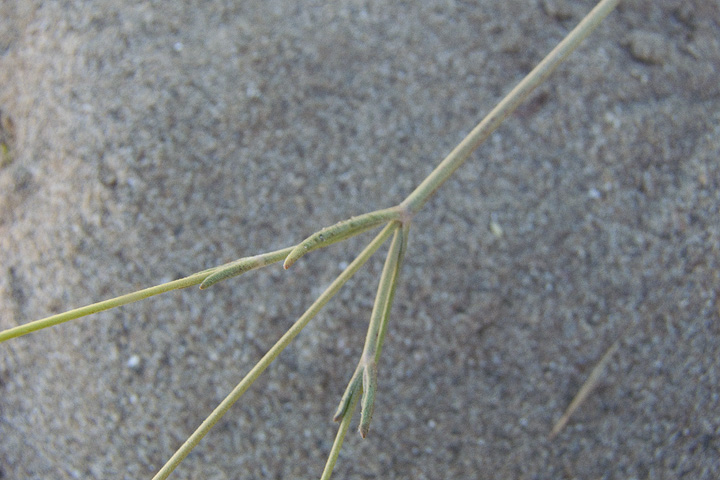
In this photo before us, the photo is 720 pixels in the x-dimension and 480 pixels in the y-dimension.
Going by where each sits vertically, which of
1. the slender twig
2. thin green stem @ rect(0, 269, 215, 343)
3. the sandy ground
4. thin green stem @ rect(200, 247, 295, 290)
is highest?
thin green stem @ rect(200, 247, 295, 290)

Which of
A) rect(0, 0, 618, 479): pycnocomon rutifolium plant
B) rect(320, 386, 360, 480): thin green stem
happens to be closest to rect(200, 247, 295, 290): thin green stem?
rect(0, 0, 618, 479): pycnocomon rutifolium plant

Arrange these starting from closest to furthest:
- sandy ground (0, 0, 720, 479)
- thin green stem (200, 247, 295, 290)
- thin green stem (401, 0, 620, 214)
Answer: thin green stem (200, 247, 295, 290)
thin green stem (401, 0, 620, 214)
sandy ground (0, 0, 720, 479)

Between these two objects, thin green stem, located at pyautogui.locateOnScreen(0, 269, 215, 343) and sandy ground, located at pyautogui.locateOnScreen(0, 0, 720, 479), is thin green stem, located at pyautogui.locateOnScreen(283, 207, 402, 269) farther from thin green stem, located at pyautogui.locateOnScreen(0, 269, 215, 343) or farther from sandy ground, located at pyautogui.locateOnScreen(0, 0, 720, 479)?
sandy ground, located at pyautogui.locateOnScreen(0, 0, 720, 479)

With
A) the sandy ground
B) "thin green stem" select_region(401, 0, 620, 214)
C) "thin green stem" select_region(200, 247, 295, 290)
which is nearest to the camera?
"thin green stem" select_region(200, 247, 295, 290)

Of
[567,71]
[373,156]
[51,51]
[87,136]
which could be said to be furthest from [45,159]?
[567,71]

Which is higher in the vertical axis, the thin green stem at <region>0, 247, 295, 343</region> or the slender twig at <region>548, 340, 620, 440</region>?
the thin green stem at <region>0, 247, 295, 343</region>

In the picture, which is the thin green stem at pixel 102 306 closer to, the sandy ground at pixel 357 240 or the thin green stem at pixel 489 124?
the thin green stem at pixel 489 124

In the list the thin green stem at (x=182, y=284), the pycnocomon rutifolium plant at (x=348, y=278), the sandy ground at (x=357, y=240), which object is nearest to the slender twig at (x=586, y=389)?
the sandy ground at (x=357, y=240)

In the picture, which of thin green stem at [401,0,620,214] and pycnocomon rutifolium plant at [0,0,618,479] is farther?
thin green stem at [401,0,620,214]
